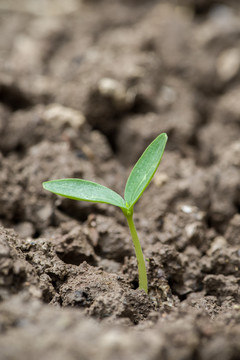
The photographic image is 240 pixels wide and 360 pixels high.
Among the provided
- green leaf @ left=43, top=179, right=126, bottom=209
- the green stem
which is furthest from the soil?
green leaf @ left=43, top=179, right=126, bottom=209

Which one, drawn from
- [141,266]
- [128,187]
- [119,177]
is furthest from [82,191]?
[119,177]

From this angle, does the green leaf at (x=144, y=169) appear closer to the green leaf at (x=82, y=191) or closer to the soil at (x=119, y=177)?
the green leaf at (x=82, y=191)

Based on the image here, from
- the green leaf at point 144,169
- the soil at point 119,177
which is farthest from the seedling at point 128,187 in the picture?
the soil at point 119,177

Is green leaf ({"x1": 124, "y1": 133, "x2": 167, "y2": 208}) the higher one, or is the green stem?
green leaf ({"x1": 124, "y1": 133, "x2": 167, "y2": 208})

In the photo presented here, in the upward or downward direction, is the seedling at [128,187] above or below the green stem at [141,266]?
above

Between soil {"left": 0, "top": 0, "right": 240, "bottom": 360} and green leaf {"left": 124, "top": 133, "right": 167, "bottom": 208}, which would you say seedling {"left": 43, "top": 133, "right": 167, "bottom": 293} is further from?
soil {"left": 0, "top": 0, "right": 240, "bottom": 360}

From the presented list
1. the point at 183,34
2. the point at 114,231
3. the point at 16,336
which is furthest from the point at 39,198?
the point at 183,34

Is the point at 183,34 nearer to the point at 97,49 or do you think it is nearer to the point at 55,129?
the point at 97,49

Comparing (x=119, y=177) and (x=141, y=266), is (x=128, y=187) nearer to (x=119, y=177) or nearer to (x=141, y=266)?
(x=141, y=266)
